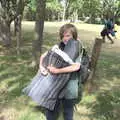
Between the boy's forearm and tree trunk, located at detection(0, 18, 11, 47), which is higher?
the boy's forearm

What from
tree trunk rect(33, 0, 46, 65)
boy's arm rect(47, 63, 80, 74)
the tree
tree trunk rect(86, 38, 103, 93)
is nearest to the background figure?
the tree

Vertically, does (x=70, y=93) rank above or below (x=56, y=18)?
above

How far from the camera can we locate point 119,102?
7469 millimetres

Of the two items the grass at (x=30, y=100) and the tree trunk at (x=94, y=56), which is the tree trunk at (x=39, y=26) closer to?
the grass at (x=30, y=100)

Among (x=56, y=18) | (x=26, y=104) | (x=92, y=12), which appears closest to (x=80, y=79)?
(x=26, y=104)

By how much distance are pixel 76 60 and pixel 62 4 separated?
63099 mm

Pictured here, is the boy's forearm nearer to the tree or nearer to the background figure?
the tree

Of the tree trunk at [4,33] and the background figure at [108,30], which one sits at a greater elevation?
the tree trunk at [4,33]

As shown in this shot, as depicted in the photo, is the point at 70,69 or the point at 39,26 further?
the point at 39,26

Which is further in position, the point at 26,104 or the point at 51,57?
the point at 26,104

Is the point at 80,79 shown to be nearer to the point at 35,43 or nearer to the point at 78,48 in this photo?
the point at 78,48

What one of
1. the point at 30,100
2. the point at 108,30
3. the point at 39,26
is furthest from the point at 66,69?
the point at 108,30

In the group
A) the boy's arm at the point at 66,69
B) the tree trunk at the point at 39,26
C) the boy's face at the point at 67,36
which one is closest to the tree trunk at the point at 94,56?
the tree trunk at the point at 39,26

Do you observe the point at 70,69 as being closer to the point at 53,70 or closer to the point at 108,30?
the point at 53,70
